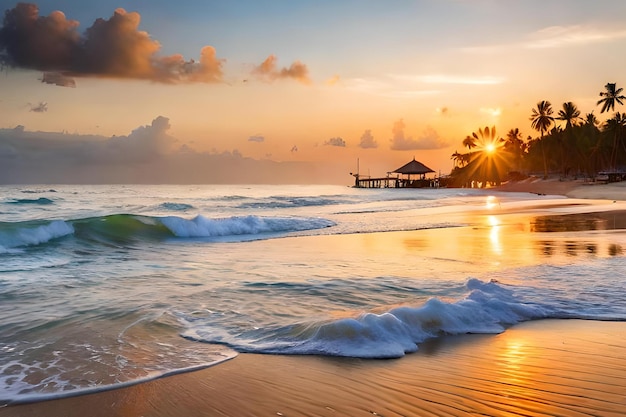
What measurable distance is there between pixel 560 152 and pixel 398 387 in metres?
83.9

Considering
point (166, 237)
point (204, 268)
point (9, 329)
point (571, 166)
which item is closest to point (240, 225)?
point (166, 237)

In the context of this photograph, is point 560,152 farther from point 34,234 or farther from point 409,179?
point 34,234

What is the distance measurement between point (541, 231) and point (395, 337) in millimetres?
14156

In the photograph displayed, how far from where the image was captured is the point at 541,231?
17672 mm

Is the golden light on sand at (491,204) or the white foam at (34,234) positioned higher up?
the golden light on sand at (491,204)

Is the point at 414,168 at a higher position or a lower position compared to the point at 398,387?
higher

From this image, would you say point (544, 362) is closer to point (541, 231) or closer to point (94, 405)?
point (94, 405)

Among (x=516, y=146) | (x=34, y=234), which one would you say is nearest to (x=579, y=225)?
(x=34, y=234)

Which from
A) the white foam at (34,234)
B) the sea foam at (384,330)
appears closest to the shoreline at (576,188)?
the white foam at (34,234)

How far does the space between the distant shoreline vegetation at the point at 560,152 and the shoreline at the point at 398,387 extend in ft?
254

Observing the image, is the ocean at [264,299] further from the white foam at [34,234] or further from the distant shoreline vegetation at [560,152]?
the distant shoreline vegetation at [560,152]

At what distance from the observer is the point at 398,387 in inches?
160

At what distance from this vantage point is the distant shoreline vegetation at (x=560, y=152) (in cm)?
7219

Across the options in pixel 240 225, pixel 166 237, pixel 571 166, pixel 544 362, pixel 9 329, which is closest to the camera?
pixel 544 362
